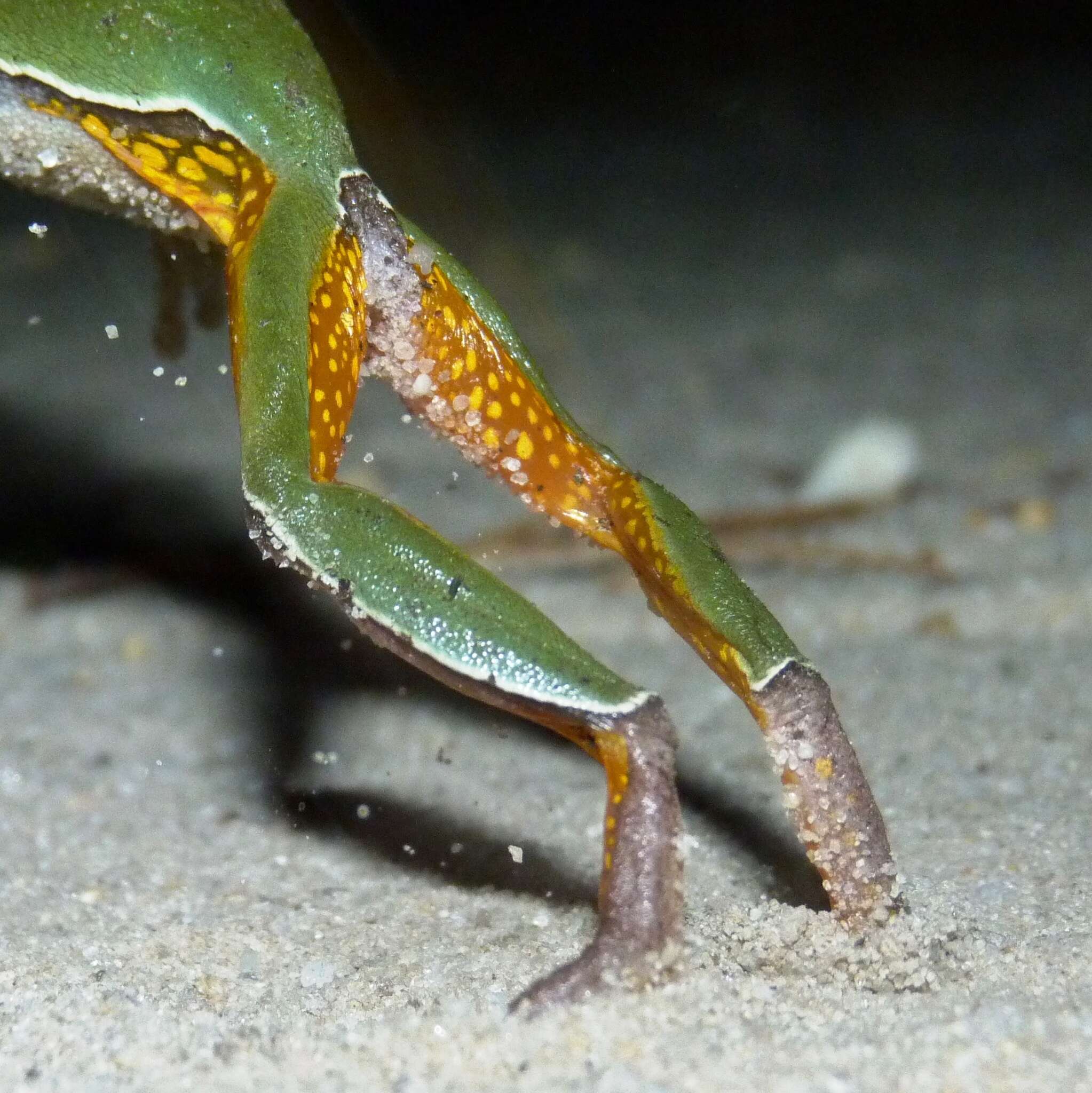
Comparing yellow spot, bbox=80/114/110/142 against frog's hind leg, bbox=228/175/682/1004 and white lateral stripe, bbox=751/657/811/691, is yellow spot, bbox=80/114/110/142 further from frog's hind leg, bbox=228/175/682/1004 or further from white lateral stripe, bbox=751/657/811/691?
white lateral stripe, bbox=751/657/811/691

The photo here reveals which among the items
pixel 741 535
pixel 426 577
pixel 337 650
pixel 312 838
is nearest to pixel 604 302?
pixel 741 535

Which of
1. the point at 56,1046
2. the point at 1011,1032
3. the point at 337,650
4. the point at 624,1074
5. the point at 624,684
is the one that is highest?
the point at 624,684

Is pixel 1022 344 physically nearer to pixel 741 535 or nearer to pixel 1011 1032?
pixel 741 535

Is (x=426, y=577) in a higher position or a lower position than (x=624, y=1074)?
higher

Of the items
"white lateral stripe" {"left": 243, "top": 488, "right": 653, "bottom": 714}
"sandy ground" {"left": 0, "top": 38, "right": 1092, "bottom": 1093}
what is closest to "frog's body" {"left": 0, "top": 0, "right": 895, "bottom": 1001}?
"white lateral stripe" {"left": 243, "top": 488, "right": 653, "bottom": 714}

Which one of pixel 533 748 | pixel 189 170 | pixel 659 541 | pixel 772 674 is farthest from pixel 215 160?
pixel 533 748

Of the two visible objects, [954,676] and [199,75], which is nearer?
[199,75]
